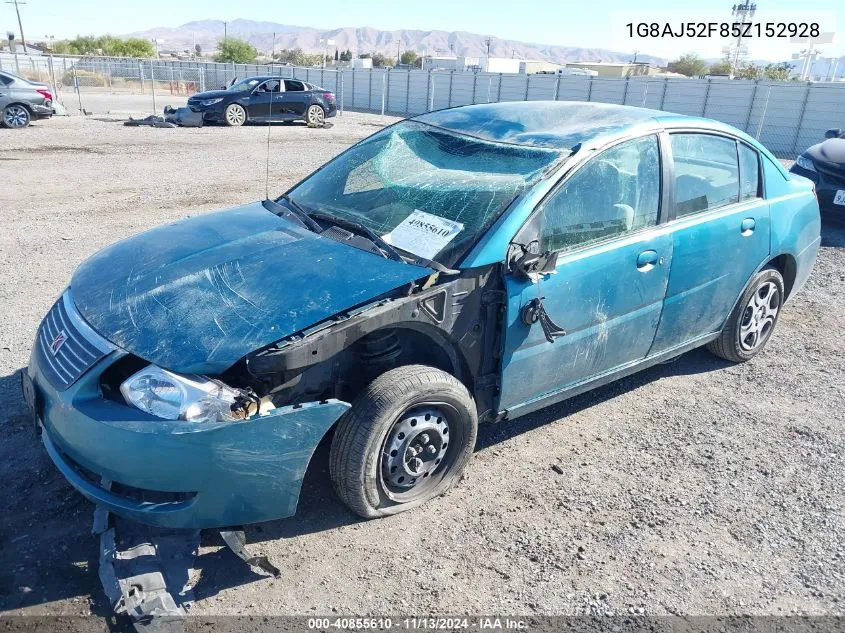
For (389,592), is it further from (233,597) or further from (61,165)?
(61,165)

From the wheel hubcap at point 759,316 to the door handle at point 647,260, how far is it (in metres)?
1.32

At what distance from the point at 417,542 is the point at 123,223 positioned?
631 cm

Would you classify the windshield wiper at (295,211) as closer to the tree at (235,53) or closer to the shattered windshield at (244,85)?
the shattered windshield at (244,85)

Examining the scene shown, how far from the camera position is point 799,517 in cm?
329

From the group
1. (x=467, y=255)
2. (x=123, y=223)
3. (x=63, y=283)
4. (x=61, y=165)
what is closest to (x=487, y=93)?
(x=61, y=165)

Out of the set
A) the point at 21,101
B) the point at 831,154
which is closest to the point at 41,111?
the point at 21,101

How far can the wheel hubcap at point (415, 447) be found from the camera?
3.02 meters

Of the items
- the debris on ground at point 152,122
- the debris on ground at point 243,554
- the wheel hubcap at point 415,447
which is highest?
the wheel hubcap at point 415,447

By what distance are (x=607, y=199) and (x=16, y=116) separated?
17.2 meters

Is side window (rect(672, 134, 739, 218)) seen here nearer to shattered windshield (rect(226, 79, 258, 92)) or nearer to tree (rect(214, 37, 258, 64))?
shattered windshield (rect(226, 79, 258, 92))

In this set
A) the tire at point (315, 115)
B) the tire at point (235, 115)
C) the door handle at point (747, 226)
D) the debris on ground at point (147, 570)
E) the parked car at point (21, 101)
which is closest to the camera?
the debris on ground at point (147, 570)

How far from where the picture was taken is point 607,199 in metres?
3.62

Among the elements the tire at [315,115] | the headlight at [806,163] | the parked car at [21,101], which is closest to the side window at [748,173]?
the headlight at [806,163]

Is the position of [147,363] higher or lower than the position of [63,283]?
higher
